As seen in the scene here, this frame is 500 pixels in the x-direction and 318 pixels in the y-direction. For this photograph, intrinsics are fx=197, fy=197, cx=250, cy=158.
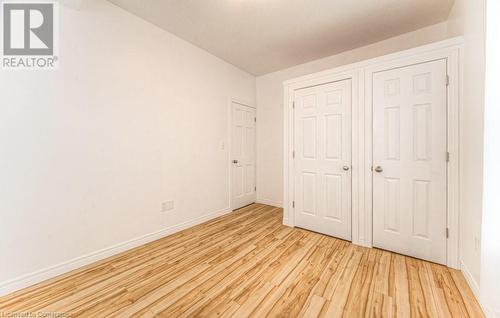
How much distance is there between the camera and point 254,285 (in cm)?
171

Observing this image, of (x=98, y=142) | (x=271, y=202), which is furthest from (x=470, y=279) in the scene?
(x=98, y=142)

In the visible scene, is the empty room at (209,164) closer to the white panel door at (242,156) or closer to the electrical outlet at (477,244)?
the electrical outlet at (477,244)

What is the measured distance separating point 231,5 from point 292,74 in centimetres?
199

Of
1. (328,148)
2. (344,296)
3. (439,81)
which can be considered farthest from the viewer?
(328,148)

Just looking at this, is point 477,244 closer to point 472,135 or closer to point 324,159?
point 472,135

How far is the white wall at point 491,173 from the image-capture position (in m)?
1.33

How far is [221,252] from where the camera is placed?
226 centimetres

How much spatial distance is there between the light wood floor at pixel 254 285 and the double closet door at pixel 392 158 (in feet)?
0.96

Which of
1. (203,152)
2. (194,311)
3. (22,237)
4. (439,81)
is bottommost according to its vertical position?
(194,311)

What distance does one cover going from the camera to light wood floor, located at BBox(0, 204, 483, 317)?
1446mm

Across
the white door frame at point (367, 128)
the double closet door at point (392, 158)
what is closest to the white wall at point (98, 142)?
the white door frame at point (367, 128)

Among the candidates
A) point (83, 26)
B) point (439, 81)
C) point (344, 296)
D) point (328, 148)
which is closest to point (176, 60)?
point (83, 26)

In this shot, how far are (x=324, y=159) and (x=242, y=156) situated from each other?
1.77 meters

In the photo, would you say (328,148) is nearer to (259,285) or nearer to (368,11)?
(368,11)
